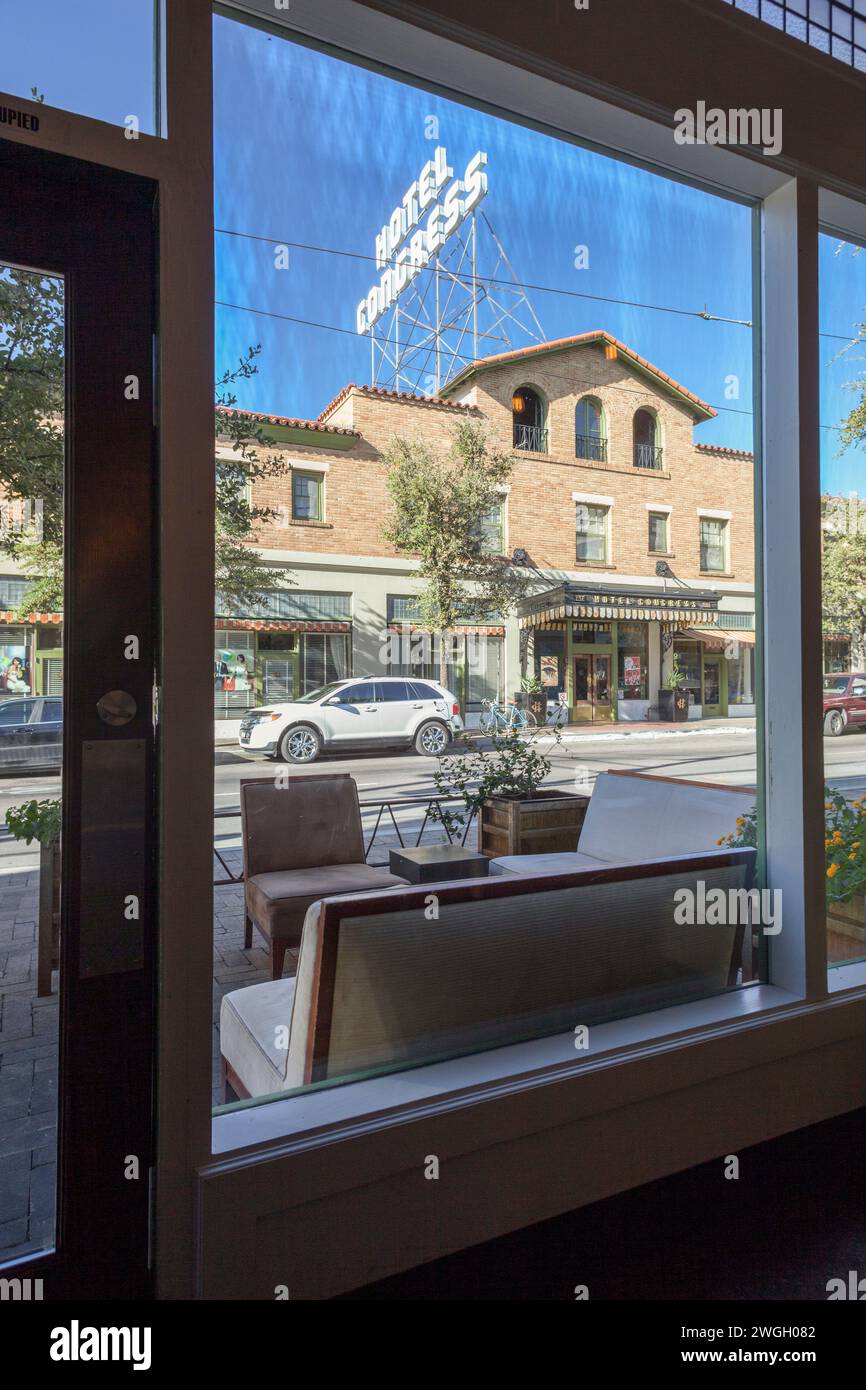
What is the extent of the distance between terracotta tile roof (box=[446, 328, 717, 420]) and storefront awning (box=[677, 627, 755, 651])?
0.63 meters

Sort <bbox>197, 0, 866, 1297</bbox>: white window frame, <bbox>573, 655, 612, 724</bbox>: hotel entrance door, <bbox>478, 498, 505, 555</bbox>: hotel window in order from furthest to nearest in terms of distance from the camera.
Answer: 1. <bbox>573, 655, 612, 724</bbox>: hotel entrance door
2. <bbox>478, 498, 505, 555</bbox>: hotel window
3. <bbox>197, 0, 866, 1297</bbox>: white window frame

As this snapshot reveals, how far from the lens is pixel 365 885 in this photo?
2.82 m

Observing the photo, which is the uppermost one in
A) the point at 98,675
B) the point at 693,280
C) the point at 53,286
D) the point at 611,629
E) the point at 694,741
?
the point at 693,280

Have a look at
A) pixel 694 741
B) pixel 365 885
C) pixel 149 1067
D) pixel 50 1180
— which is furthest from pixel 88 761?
pixel 694 741

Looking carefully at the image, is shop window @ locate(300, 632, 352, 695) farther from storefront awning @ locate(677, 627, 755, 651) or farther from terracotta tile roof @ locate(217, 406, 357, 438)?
storefront awning @ locate(677, 627, 755, 651)

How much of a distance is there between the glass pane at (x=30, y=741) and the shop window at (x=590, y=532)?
172 cm

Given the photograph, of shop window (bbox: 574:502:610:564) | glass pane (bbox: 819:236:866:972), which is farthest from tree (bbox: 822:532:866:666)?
shop window (bbox: 574:502:610:564)

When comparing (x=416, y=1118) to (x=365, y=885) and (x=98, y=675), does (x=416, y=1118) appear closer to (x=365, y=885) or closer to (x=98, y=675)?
(x=98, y=675)

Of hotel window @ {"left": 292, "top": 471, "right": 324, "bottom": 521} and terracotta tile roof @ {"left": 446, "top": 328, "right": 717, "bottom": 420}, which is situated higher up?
terracotta tile roof @ {"left": 446, "top": 328, "right": 717, "bottom": 420}

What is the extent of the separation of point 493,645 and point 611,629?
0.49m

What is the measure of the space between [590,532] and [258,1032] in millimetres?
1773

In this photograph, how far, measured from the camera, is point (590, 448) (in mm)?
2662

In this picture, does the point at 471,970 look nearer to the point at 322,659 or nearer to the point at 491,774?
the point at 322,659

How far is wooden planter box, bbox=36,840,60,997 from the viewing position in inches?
51.2
